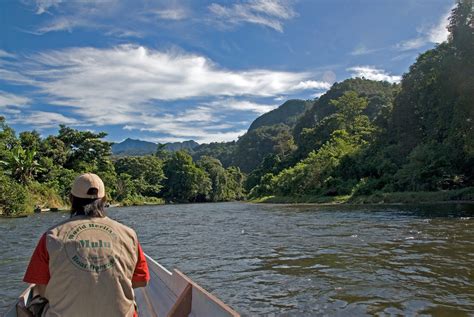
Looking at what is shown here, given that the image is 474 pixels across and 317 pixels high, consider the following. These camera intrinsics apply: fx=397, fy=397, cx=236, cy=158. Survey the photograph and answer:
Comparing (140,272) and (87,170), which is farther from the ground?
(87,170)

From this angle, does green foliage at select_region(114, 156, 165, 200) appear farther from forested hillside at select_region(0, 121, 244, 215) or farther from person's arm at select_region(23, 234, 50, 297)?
person's arm at select_region(23, 234, 50, 297)

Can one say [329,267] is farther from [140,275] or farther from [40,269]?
[40,269]

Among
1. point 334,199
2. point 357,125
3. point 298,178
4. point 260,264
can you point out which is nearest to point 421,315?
point 260,264

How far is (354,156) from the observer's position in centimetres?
4909

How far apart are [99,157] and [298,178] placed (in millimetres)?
32822

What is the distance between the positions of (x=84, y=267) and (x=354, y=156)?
161 feet

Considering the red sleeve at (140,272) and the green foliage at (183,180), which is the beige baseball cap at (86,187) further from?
the green foliage at (183,180)

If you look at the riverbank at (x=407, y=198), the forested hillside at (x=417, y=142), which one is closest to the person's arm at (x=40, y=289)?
the forested hillside at (x=417, y=142)

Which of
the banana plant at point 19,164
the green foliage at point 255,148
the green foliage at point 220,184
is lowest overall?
the green foliage at point 220,184

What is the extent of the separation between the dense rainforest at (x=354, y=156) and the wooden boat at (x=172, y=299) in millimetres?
24268

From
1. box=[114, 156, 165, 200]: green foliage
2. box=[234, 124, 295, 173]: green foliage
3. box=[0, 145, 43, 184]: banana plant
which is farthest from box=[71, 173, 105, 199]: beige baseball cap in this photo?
box=[234, 124, 295, 173]: green foliage

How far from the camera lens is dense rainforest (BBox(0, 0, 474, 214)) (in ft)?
86.6

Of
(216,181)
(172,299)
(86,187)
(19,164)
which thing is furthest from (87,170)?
(86,187)

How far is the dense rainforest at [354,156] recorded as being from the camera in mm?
26406
